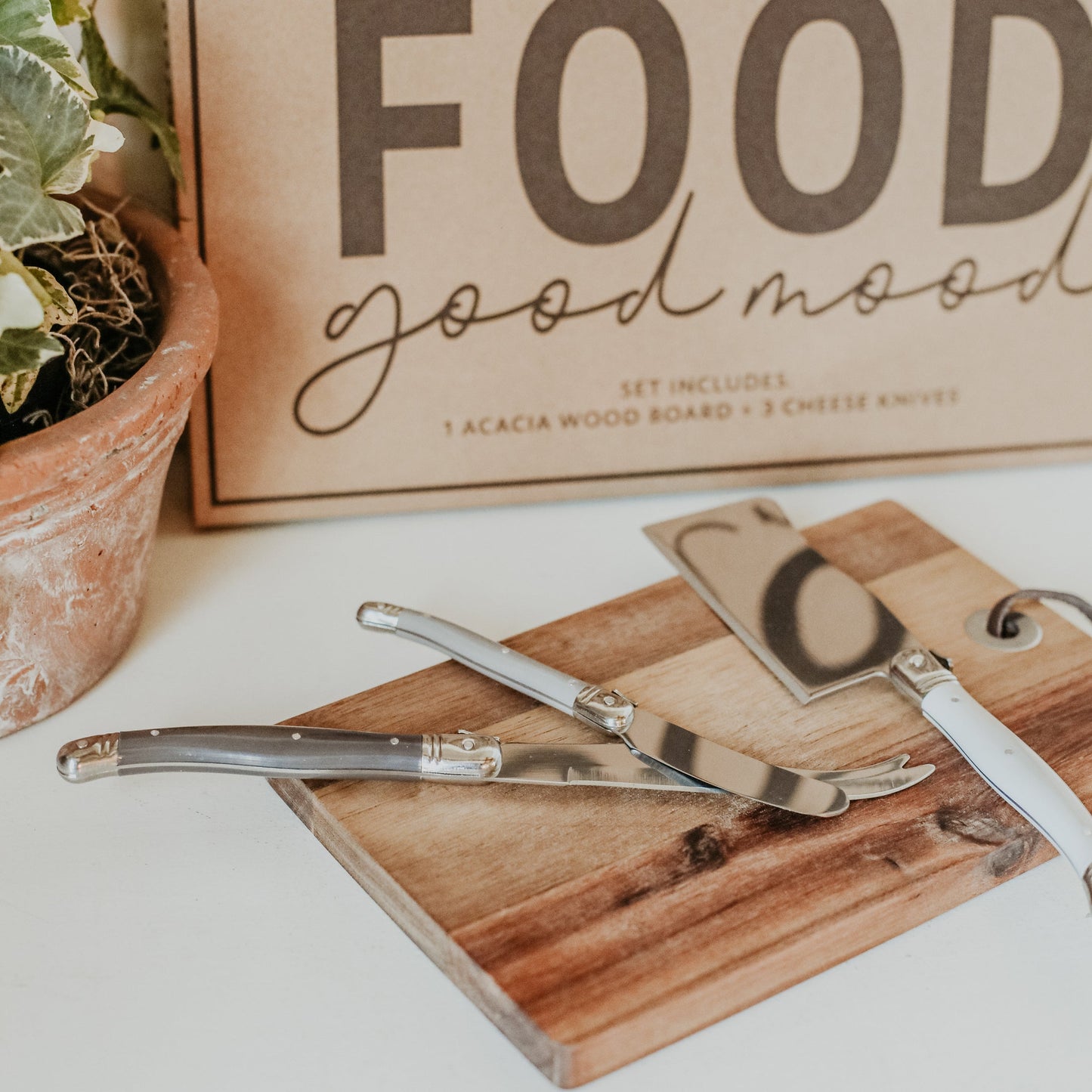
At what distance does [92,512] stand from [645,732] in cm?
26

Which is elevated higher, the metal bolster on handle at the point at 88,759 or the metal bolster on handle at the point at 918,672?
the metal bolster on handle at the point at 88,759

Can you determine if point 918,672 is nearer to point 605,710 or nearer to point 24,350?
point 605,710

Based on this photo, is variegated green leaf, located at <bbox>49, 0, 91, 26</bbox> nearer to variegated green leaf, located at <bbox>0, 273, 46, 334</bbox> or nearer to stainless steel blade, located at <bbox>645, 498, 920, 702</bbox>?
variegated green leaf, located at <bbox>0, 273, 46, 334</bbox>

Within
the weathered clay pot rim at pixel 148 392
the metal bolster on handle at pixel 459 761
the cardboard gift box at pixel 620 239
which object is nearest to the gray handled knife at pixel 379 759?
the metal bolster on handle at pixel 459 761

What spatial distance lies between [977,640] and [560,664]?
22 centimetres

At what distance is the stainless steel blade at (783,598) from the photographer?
646mm

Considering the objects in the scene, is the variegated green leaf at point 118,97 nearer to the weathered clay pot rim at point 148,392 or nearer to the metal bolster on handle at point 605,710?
the weathered clay pot rim at point 148,392

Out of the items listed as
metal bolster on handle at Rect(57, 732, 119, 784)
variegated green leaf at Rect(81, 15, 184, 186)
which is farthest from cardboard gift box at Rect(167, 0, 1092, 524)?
metal bolster on handle at Rect(57, 732, 119, 784)

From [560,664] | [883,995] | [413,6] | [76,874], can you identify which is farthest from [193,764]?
[413,6]

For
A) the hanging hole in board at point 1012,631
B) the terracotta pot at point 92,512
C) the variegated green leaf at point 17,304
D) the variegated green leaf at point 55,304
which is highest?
the variegated green leaf at point 17,304

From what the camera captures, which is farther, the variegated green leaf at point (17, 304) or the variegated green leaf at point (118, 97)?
the variegated green leaf at point (118, 97)

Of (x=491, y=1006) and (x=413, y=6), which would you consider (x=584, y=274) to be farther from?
(x=491, y=1006)

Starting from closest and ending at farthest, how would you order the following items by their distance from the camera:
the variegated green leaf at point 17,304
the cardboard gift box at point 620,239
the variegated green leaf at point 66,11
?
the variegated green leaf at point 17,304 → the variegated green leaf at point 66,11 → the cardboard gift box at point 620,239

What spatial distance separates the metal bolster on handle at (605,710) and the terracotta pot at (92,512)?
222 millimetres
